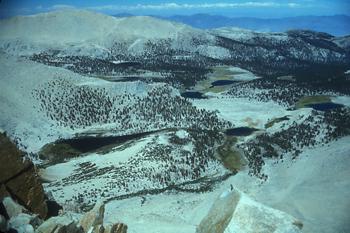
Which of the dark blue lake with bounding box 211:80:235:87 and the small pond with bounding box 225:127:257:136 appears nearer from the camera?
the small pond with bounding box 225:127:257:136

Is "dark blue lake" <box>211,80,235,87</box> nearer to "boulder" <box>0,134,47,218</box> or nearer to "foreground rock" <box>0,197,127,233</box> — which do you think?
"boulder" <box>0,134,47,218</box>

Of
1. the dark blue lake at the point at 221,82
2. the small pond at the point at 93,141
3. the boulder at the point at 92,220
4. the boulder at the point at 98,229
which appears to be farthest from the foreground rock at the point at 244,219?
the dark blue lake at the point at 221,82

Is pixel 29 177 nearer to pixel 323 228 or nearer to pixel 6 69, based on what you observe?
pixel 323 228

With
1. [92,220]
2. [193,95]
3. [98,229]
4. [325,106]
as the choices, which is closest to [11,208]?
[92,220]

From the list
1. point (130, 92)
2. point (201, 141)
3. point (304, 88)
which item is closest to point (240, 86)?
point (304, 88)

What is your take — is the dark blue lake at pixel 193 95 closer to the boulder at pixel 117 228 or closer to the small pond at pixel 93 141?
the small pond at pixel 93 141

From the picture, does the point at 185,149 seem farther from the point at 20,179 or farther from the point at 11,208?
the point at 11,208

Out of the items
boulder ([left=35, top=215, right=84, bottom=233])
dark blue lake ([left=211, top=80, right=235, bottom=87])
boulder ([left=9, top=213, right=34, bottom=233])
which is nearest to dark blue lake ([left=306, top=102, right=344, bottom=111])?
dark blue lake ([left=211, top=80, right=235, bottom=87])
